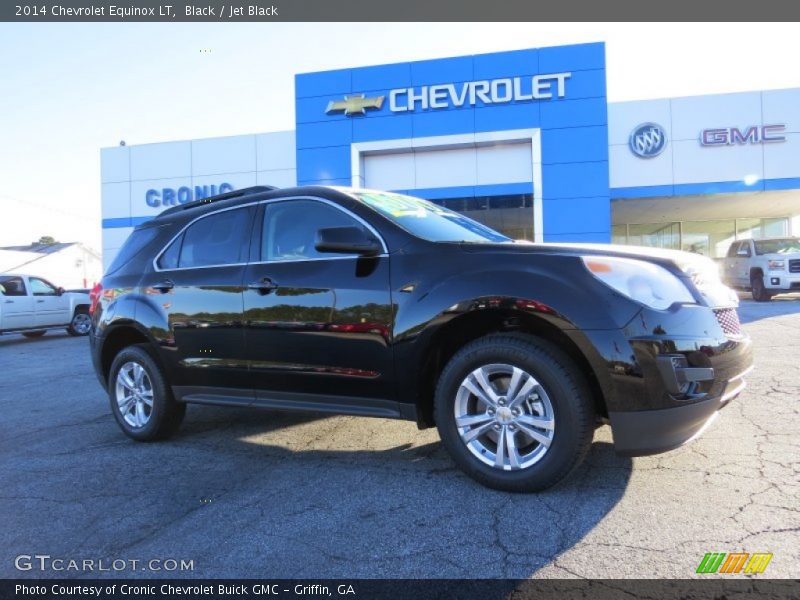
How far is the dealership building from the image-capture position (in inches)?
761

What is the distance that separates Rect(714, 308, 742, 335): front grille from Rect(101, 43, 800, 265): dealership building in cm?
1612

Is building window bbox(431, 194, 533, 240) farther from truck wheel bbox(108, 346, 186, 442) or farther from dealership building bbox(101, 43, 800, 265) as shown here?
truck wheel bbox(108, 346, 186, 442)

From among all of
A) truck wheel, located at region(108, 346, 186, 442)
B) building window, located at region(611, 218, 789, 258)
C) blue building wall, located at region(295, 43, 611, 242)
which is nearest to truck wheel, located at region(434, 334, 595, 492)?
truck wheel, located at region(108, 346, 186, 442)

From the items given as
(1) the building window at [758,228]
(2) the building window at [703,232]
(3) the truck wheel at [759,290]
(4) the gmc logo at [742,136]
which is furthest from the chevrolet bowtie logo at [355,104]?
(1) the building window at [758,228]

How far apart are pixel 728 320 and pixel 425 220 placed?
1.87 meters

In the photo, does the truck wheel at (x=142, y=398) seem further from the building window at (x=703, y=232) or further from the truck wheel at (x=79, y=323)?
the building window at (x=703, y=232)

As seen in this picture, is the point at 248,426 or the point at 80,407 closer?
the point at 248,426

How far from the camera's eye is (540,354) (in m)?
2.98

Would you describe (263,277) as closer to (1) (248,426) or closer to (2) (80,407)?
(1) (248,426)

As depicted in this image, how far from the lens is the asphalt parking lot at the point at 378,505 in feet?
8.02

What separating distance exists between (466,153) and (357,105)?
14.2 ft

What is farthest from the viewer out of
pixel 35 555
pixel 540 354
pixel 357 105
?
pixel 357 105

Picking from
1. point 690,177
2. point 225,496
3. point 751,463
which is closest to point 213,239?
point 225,496

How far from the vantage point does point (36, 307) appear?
1474cm
